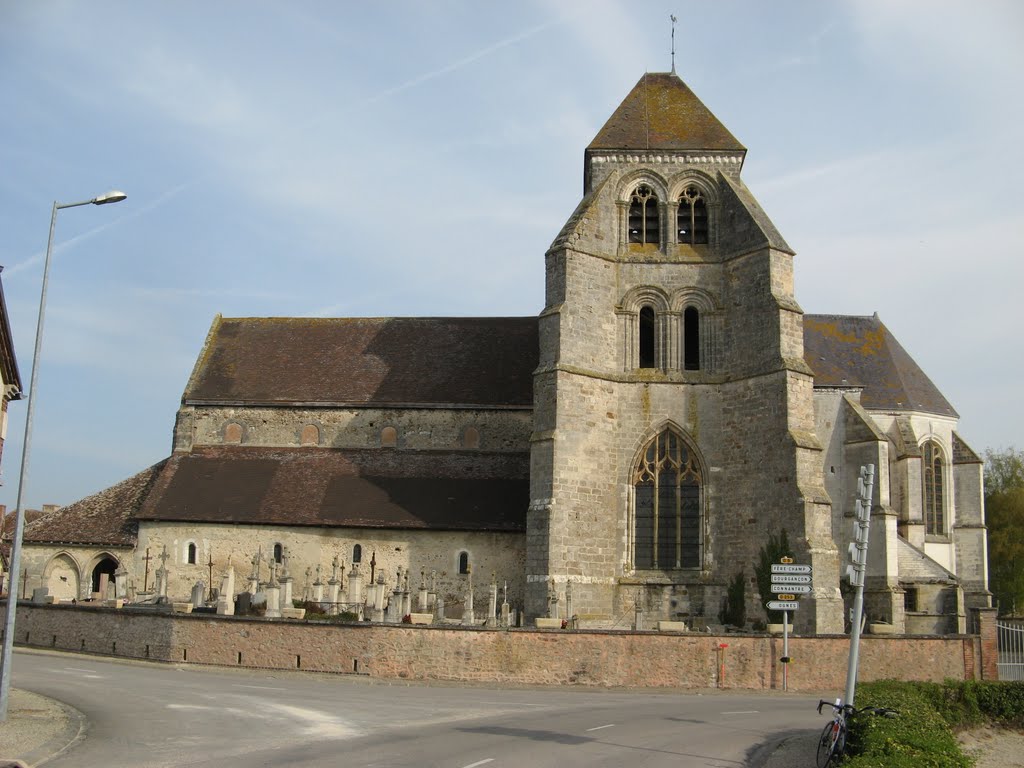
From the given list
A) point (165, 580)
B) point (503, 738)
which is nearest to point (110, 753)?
point (503, 738)

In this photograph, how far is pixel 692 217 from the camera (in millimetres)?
33625

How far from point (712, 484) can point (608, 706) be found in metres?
12.2

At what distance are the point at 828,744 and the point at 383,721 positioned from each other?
264 inches

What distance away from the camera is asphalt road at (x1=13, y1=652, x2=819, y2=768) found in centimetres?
1365

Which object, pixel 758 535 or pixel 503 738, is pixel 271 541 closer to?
pixel 758 535

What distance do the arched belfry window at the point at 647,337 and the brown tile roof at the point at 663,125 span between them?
5.09m

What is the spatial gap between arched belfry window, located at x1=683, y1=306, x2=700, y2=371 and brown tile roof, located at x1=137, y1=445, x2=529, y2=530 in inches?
257

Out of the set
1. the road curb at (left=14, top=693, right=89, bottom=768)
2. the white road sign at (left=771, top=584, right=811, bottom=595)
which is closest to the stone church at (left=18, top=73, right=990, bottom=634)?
the white road sign at (left=771, top=584, right=811, bottom=595)

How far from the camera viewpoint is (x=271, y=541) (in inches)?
1340

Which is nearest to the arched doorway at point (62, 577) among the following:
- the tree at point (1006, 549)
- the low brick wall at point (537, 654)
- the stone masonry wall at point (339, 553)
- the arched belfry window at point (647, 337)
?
the stone masonry wall at point (339, 553)

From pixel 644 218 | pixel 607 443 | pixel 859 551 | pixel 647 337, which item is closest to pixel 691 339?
pixel 647 337

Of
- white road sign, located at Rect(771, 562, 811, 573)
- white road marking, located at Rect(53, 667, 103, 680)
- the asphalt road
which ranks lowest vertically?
the asphalt road

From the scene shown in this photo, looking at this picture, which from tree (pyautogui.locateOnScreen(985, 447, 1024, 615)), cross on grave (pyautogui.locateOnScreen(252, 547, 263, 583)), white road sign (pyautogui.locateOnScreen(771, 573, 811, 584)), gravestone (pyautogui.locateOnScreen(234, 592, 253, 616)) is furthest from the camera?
tree (pyautogui.locateOnScreen(985, 447, 1024, 615))

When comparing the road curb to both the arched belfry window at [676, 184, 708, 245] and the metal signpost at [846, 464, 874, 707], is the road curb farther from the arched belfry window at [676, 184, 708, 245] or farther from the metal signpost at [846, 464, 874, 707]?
the arched belfry window at [676, 184, 708, 245]
